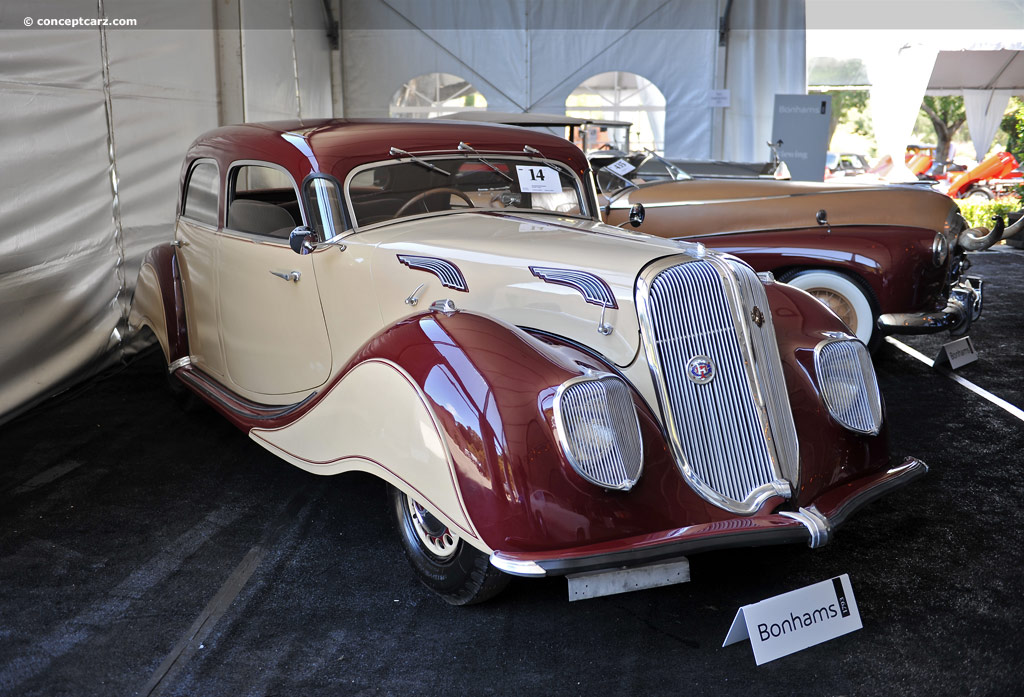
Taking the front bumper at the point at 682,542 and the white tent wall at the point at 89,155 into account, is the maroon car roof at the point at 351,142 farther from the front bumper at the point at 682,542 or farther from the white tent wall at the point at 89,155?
the front bumper at the point at 682,542

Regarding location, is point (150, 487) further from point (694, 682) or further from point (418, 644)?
point (694, 682)

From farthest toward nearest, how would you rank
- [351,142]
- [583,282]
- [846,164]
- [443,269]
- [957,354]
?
[846,164], [957,354], [351,142], [443,269], [583,282]

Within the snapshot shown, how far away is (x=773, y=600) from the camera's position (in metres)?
2.45

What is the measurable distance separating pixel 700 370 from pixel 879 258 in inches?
133

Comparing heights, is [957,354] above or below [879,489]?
below

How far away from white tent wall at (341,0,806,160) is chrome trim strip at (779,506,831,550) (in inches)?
405

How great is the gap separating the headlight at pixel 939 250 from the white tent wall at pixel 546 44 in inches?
283

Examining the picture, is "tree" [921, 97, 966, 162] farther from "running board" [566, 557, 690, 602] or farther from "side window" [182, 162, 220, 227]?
"running board" [566, 557, 690, 602]

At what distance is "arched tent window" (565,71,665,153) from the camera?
1262 cm

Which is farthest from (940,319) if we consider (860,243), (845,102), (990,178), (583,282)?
(845,102)

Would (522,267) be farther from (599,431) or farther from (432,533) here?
(432,533)

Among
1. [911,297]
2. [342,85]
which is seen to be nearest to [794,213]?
[911,297]

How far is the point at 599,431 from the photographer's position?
230 cm

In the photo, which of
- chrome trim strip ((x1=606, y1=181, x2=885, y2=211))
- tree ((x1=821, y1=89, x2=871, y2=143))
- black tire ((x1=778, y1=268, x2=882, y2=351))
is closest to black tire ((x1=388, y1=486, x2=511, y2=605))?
chrome trim strip ((x1=606, y1=181, x2=885, y2=211))
